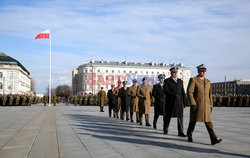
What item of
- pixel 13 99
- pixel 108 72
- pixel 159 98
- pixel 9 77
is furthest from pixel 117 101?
pixel 108 72

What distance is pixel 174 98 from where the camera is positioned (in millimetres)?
8375

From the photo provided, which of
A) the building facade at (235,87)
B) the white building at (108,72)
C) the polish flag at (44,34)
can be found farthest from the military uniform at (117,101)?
the building facade at (235,87)

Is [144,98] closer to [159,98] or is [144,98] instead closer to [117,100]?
[159,98]

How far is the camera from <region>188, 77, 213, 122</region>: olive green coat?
6961 mm

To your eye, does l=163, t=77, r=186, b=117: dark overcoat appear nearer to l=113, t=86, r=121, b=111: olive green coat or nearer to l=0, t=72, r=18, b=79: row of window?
l=113, t=86, r=121, b=111: olive green coat

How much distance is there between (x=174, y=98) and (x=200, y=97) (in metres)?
1.37

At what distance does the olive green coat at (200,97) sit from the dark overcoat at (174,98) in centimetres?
118

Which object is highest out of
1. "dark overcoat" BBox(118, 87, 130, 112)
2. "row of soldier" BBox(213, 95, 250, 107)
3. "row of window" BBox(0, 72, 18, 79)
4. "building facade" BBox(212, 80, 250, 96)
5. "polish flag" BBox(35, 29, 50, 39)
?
"polish flag" BBox(35, 29, 50, 39)

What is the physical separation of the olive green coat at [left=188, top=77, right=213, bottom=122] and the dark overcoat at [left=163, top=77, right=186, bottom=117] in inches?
46.3

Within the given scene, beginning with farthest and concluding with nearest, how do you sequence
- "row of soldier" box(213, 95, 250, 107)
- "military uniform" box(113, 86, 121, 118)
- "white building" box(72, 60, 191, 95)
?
"white building" box(72, 60, 191, 95) → "row of soldier" box(213, 95, 250, 107) → "military uniform" box(113, 86, 121, 118)

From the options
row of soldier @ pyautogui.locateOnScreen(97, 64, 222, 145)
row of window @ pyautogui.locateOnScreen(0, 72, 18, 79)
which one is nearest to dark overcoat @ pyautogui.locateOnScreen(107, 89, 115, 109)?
row of soldier @ pyautogui.locateOnScreen(97, 64, 222, 145)

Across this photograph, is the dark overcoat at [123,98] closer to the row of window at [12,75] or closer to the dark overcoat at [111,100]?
the dark overcoat at [111,100]

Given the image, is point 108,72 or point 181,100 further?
point 108,72

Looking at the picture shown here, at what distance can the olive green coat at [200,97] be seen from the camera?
696cm
